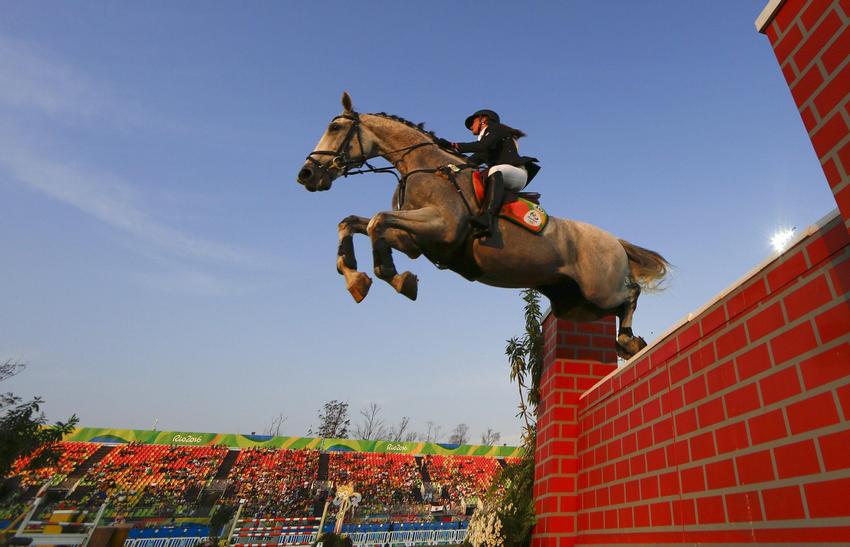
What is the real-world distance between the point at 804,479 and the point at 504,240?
2234mm

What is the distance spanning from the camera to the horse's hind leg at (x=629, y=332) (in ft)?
12.6

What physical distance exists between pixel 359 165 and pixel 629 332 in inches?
105

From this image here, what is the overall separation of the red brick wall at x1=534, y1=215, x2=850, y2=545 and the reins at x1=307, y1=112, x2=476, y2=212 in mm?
1764

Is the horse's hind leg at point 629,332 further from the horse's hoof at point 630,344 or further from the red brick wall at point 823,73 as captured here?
the red brick wall at point 823,73

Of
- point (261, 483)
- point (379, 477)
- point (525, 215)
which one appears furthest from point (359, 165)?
point (379, 477)

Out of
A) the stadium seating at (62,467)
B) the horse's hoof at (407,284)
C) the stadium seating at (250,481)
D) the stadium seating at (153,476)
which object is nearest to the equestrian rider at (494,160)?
the horse's hoof at (407,284)

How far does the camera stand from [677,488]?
94.7 inches

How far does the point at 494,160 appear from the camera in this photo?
386 cm

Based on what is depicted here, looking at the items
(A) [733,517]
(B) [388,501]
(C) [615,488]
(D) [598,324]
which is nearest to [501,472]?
(D) [598,324]

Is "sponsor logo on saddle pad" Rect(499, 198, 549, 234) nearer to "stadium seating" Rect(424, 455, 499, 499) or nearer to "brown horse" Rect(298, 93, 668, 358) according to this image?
"brown horse" Rect(298, 93, 668, 358)

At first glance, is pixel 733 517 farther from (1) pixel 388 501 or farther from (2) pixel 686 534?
(1) pixel 388 501

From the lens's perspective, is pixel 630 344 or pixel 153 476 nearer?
pixel 630 344

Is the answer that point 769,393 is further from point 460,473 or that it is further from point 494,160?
point 460,473

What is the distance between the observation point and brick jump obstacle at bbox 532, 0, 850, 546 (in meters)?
1.58
